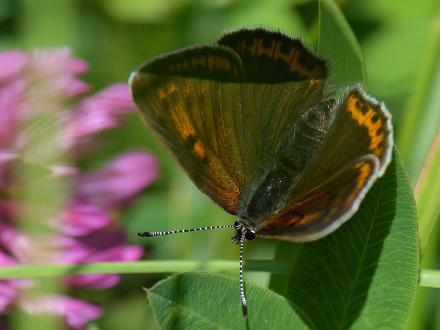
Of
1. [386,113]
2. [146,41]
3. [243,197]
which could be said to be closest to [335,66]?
[386,113]

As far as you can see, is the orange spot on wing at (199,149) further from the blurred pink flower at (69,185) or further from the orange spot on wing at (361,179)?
the orange spot on wing at (361,179)

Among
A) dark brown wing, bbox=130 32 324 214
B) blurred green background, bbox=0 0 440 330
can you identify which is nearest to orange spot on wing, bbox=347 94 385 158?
dark brown wing, bbox=130 32 324 214

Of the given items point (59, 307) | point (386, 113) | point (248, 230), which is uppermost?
point (386, 113)

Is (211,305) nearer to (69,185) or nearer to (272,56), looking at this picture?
(272,56)

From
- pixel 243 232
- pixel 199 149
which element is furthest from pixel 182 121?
pixel 243 232

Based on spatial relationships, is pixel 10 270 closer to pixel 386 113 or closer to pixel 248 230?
pixel 248 230

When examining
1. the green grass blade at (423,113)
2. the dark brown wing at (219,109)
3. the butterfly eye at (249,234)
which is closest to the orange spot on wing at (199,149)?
the dark brown wing at (219,109)

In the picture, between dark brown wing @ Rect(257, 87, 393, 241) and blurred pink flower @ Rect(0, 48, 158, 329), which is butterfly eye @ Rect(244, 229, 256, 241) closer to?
dark brown wing @ Rect(257, 87, 393, 241)
